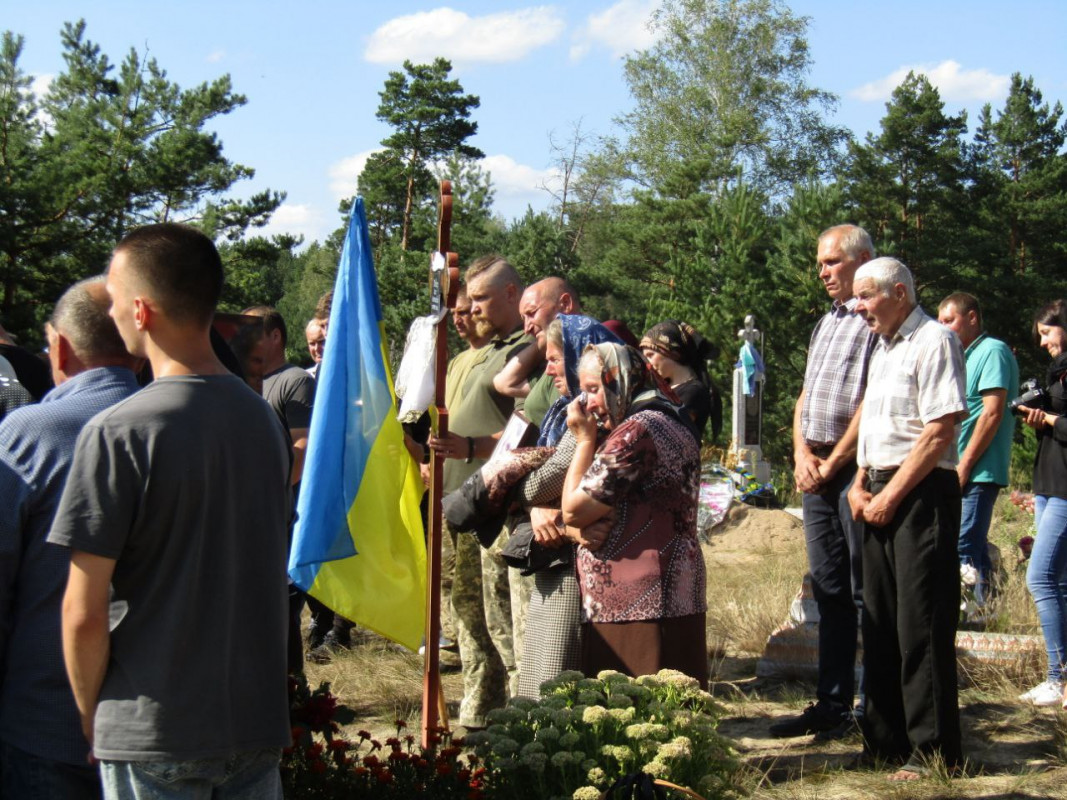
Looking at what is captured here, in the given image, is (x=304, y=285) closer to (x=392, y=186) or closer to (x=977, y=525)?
(x=392, y=186)

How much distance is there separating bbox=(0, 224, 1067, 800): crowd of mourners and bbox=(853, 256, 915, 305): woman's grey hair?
2 centimetres

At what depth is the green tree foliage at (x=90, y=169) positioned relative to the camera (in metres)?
19.9

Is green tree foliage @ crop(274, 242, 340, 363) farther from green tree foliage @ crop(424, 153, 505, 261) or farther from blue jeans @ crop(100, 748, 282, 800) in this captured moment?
blue jeans @ crop(100, 748, 282, 800)

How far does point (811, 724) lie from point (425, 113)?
25.5m

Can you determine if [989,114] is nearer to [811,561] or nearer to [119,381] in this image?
[811,561]

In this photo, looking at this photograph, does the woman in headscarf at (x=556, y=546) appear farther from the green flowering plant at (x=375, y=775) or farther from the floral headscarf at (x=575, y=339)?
the green flowering plant at (x=375, y=775)

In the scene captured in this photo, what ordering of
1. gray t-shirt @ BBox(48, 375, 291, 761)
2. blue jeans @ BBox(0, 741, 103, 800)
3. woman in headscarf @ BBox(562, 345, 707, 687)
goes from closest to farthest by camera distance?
1. gray t-shirt @ BBox(48, 375, 291, 761)
2. blue jeans @ BBox(0, 741, 103, 800)
3. woman in headscarf @ BBox(562, 345, 707, 687)

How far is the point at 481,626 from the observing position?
5172mm

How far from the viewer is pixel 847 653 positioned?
4.98 m

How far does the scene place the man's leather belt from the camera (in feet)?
14.3

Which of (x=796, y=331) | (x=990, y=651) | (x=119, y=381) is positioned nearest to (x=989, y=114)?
(x=796, y=331)

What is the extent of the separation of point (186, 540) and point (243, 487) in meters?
0.15

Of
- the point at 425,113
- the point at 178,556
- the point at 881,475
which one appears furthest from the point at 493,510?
the point at 425,113

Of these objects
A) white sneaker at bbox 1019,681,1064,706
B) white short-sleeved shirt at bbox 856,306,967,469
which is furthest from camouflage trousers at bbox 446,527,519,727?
white sneaker at bbox 1019,681,1064,706
